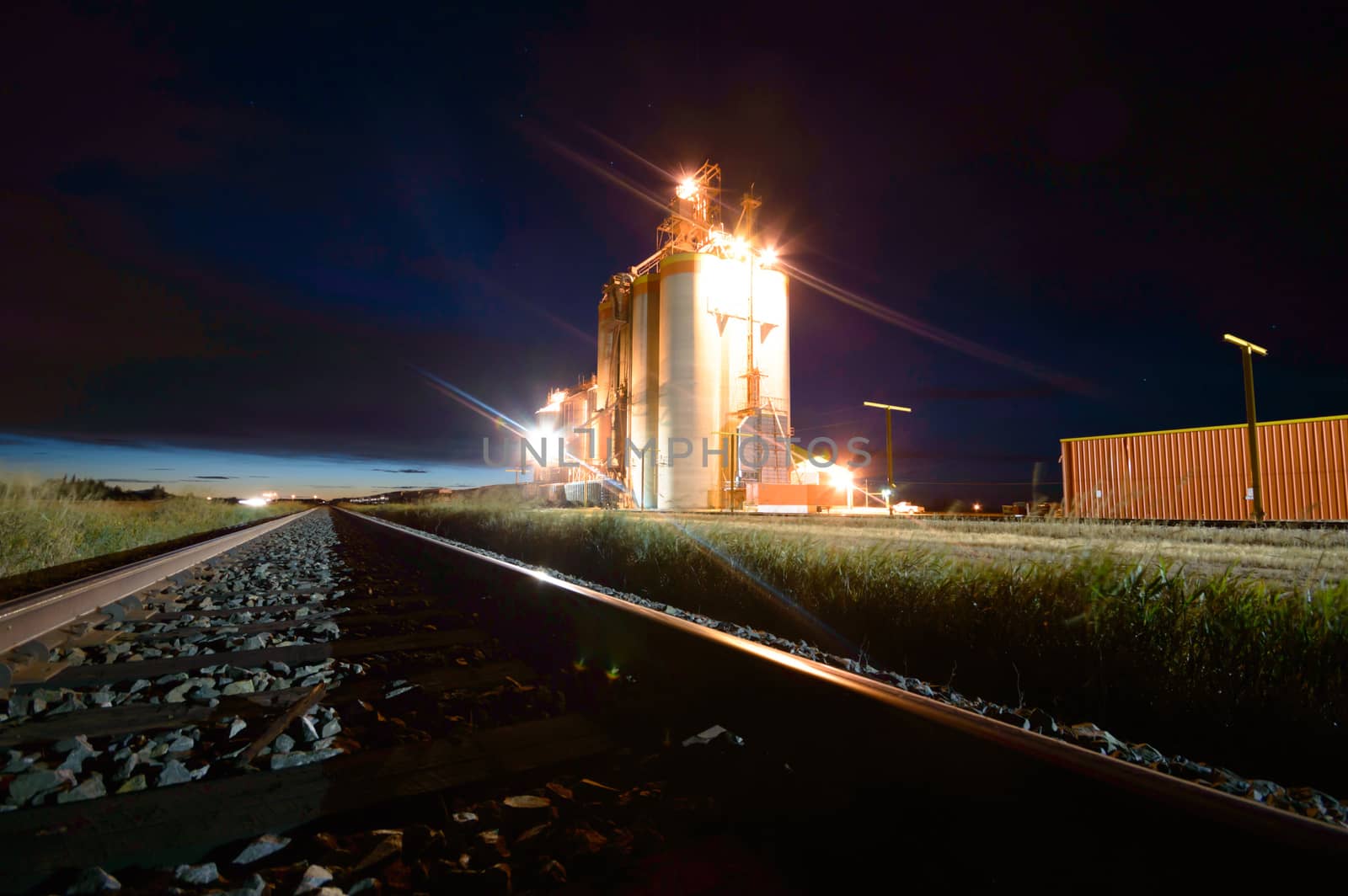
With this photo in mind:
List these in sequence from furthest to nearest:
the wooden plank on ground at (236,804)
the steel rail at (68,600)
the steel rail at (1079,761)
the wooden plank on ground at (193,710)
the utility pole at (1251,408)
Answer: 1. the utility pole at (1251,408)
2. the steel rail at (68,600)
3. the wooden plank on ground at (193,710)
4. the wooden plank on ground at (236,804)
5. the steel rail at (1079,761)

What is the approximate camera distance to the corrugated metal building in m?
23.3

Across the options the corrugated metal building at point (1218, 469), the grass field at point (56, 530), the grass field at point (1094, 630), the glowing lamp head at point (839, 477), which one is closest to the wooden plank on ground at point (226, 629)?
the grass field at point (1094, 630)

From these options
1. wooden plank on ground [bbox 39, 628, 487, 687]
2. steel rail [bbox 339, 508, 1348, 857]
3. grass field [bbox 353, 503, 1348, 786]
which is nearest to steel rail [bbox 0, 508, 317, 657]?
wooden plank on ground [bbox 39, 628, 487, 687]

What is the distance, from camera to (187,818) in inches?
57.8

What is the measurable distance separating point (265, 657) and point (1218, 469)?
3363 cm

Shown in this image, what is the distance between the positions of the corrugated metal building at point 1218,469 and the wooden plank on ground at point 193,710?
24.4 m

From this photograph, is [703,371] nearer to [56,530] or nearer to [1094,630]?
[56,530]

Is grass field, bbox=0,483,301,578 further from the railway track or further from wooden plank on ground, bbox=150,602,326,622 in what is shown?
the railway track

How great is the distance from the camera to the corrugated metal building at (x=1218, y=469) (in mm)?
23344

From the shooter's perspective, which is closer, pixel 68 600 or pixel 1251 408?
pixel 68 600

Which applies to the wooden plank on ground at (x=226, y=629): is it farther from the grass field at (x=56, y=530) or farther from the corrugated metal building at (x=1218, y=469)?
the corrugated metal building at (x=1218, y=469)

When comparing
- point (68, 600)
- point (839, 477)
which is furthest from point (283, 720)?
point (839, 477)

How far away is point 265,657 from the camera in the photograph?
3041 mm

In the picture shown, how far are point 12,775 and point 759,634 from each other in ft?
9.49
